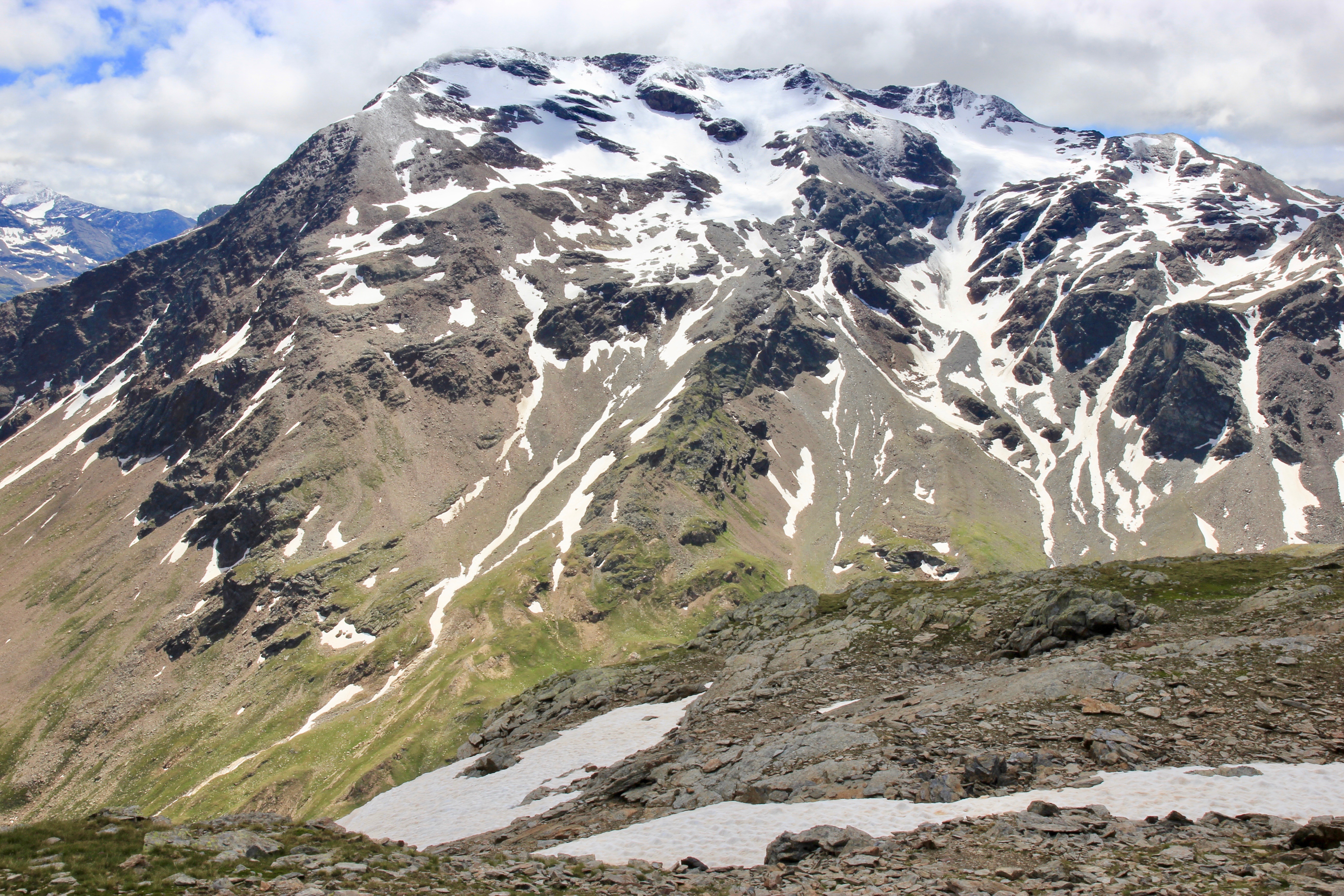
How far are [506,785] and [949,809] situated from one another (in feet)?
72.6

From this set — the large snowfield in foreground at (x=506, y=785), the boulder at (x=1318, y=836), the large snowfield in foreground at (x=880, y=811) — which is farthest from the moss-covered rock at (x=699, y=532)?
the boulder at (x=1318, y=836)

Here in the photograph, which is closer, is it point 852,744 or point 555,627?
point 852,744

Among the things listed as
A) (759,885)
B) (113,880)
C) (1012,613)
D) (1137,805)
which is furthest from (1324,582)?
(113,880)

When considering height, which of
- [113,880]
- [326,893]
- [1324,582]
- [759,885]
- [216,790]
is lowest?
[216,790]

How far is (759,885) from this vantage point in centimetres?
1786

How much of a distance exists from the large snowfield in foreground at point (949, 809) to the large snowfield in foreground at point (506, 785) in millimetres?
8752

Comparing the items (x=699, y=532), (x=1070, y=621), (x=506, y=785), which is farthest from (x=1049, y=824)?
(x=699, y=532)

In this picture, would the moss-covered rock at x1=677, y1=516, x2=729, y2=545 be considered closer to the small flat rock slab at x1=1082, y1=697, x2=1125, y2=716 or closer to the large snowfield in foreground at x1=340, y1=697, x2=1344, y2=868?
the large snowfield in foreground at x1=340, y1=697, x2=1344, y2=868

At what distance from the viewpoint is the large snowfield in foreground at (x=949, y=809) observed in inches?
741

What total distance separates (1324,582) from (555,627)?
467ft

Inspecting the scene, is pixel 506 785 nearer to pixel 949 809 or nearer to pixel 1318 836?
pixel 949 809

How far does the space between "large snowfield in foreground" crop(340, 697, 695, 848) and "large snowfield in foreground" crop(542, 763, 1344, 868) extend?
875 cm

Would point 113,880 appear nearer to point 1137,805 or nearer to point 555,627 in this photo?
point 1137,805

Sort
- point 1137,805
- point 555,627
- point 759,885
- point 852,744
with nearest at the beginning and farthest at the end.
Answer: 1. point 759,885
2. point 1137,805
3. point 852,744
4. point 555,627
